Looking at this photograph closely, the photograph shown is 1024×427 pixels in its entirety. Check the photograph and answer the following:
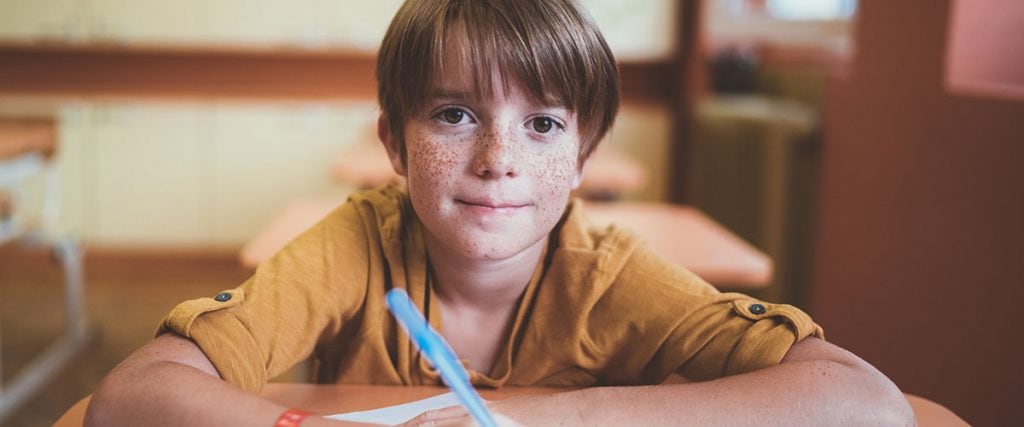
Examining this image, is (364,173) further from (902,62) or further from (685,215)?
(902,62)

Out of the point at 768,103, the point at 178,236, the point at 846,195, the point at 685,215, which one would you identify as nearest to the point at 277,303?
the point at 685,215

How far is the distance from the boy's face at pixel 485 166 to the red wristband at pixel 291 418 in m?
0.23

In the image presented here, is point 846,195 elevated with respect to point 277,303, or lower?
lower

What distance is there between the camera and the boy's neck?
1005mm

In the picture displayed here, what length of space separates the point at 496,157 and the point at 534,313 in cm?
24

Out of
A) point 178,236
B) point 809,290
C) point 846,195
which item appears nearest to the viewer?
point 846,195

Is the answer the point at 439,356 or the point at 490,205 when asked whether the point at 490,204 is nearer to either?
the point at 490,205

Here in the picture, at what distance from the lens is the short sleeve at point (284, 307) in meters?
0.83

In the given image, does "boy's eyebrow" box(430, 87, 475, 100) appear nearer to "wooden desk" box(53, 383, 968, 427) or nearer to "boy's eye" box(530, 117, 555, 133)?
"boy's eye" box(530, 117, 555, 133)

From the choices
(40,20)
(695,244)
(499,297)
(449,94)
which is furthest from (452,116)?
(40,20)

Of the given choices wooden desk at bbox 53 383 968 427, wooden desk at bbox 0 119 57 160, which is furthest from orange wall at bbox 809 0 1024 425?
wooden desk at bbox 0 119 57 160

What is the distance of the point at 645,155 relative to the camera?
4176 mm

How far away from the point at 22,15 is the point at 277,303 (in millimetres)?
3725

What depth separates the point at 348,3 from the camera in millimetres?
4016
